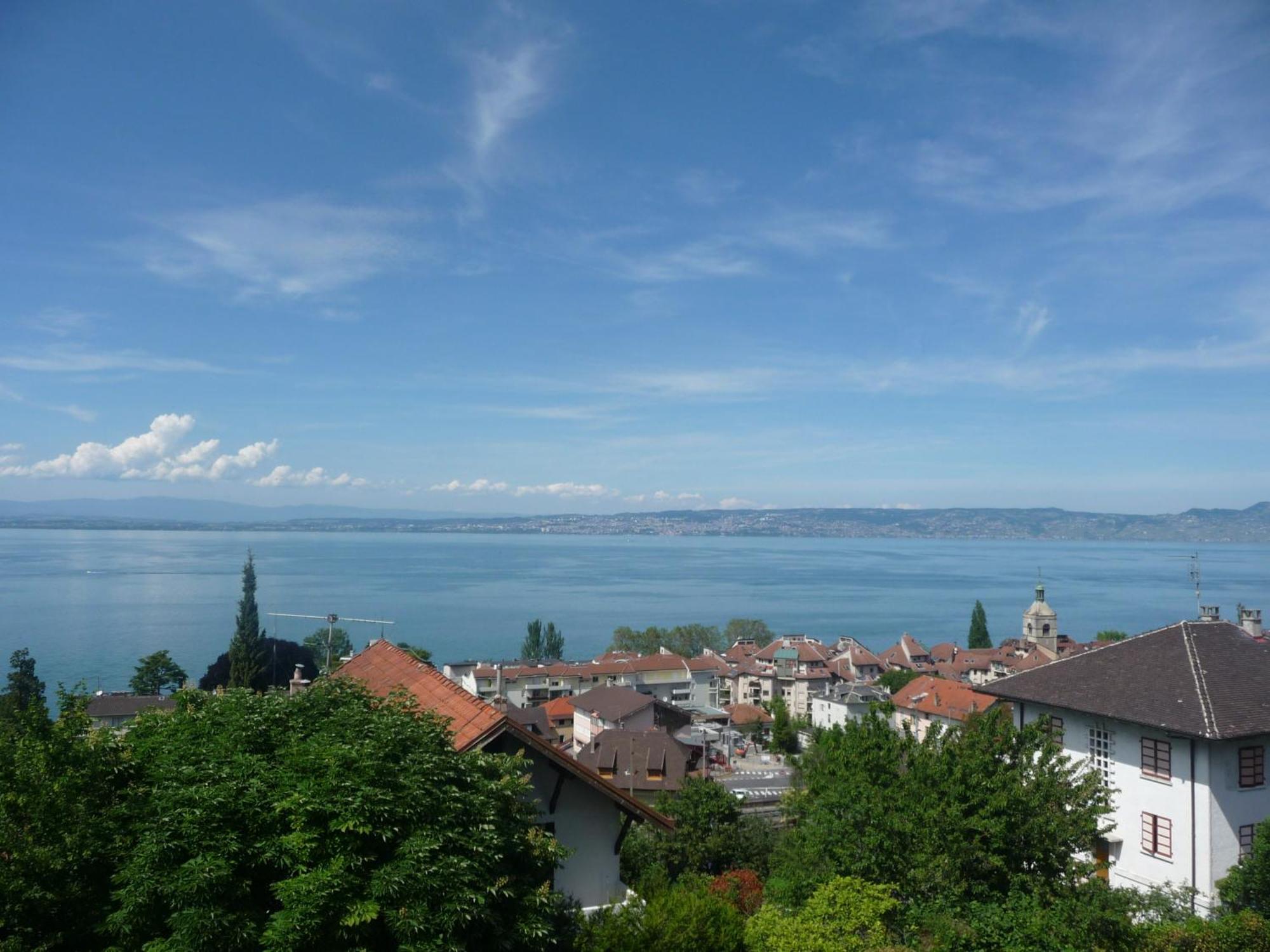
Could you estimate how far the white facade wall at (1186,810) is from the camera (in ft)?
56.0

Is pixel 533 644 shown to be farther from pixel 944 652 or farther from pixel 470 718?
pixel 470 718

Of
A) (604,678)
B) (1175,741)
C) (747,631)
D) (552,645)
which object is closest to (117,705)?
(604,678)

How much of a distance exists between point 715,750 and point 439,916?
4768cm

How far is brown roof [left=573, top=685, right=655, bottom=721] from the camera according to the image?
164 ft

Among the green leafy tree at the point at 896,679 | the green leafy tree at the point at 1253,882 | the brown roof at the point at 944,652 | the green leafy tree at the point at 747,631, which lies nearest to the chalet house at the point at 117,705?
the green leafy tree at the point at 1253,882

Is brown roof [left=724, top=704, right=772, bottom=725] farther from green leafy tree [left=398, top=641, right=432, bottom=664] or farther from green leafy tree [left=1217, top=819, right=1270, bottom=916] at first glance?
green leafy tree [left=1217, top=819, right=1270, bottom=916]

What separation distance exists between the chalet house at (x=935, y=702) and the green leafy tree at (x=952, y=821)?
3685 centimetres

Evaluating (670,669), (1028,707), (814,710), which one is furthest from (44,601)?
(1028,707)

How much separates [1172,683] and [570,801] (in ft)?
52.4

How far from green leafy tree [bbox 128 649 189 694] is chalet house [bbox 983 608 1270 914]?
197ft

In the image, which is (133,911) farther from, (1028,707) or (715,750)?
(715,750)

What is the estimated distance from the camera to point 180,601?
142 metres

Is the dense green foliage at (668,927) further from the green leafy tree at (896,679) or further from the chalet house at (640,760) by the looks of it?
the green leafy tree at (896,679)

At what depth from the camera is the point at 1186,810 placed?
56.9 feet
